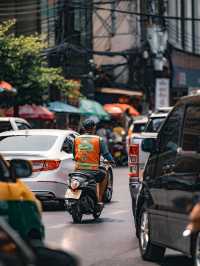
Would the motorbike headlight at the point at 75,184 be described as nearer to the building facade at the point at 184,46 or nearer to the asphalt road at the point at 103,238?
the asphalt road at the point at 103,238

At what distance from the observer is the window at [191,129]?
363 inches

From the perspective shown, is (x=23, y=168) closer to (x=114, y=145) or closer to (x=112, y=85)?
(x=114, y=145)

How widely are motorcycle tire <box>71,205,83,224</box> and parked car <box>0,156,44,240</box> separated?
649cm

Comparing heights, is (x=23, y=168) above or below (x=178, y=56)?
above

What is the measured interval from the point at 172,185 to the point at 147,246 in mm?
1252

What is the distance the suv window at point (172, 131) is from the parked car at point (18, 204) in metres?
2.46

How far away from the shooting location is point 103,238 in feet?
40.4

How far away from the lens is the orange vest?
1426cm

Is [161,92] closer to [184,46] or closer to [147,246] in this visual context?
[184,46]

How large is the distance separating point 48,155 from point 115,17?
29.9 meters

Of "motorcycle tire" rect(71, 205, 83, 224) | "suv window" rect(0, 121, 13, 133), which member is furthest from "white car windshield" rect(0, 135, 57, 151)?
"suv window" rect(0, 121, 13, 133)

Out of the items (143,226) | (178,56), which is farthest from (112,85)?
(143,226)

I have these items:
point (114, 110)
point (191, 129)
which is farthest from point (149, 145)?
point (114, 110)

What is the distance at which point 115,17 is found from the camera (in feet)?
150
